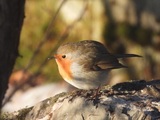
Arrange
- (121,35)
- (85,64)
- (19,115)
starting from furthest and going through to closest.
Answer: (121,35), (85,64), (19,115)

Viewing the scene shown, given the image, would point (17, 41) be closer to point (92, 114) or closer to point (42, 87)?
point (92, 114)

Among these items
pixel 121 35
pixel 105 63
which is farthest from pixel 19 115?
pixel 121 35

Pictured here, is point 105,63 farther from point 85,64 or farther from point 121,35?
point 121,35

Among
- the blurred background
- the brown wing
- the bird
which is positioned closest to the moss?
the bird

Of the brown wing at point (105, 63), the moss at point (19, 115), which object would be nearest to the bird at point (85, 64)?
the brown wing at point (105, 63)

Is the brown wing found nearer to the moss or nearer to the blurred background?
the moss

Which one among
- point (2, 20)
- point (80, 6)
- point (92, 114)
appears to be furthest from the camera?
point (80, 6)

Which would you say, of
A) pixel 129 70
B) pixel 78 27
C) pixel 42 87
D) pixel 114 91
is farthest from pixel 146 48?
pixel 114 91

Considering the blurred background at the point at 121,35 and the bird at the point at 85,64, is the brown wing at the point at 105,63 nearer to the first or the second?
the bird at the point at 85,64
